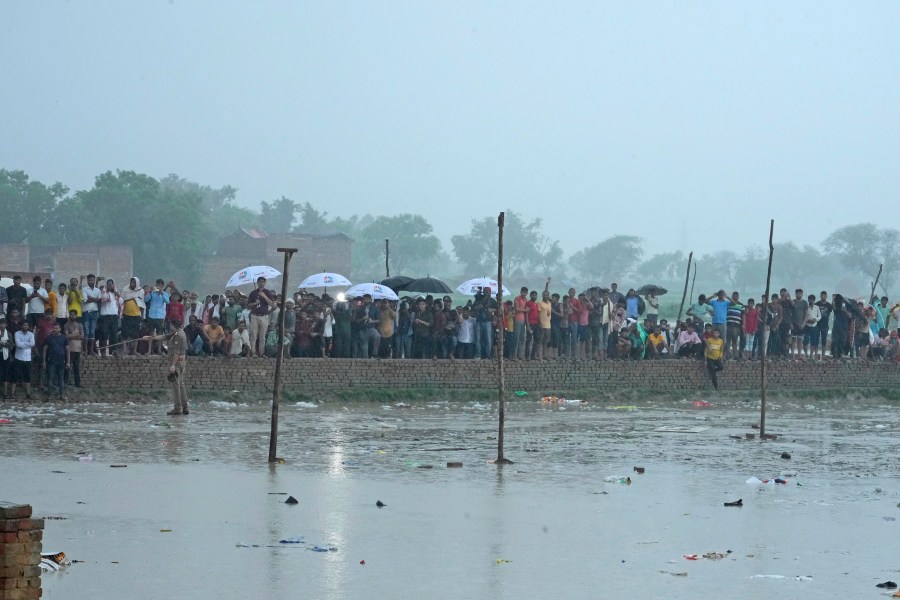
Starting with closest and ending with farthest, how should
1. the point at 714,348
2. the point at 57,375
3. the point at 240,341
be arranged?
the point at 57,375 → the point at 240,341 → the point at 714,348

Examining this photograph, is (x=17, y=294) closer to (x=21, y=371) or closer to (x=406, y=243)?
(x=21, y=371)

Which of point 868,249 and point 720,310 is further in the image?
point 868,249

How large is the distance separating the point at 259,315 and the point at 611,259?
156348 mm

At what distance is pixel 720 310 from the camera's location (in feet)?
101

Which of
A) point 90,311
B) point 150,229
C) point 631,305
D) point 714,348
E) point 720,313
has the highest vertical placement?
point 150,229

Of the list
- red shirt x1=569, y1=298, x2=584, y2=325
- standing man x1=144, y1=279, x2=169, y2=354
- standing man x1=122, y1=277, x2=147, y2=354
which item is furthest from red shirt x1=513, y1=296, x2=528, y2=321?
standing man x1=122, y1=277, x2=147, y2=354

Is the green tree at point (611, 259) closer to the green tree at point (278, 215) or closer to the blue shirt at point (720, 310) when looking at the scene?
the green tree at point (278, 215)

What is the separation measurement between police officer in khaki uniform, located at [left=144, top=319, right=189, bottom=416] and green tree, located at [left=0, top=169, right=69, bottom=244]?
228ft

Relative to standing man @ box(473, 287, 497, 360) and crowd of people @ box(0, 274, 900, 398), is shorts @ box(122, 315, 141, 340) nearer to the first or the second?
crowd of people @ box(0, 274, 900, 398)

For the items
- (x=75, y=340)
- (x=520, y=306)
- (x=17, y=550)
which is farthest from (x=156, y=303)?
(x=17, y=550)

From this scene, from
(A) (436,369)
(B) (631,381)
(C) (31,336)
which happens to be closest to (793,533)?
(C) (31,336)

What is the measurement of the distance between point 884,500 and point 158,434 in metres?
10.1

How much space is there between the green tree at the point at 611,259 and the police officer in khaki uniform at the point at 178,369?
158 metres

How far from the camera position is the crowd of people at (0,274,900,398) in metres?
23.7
